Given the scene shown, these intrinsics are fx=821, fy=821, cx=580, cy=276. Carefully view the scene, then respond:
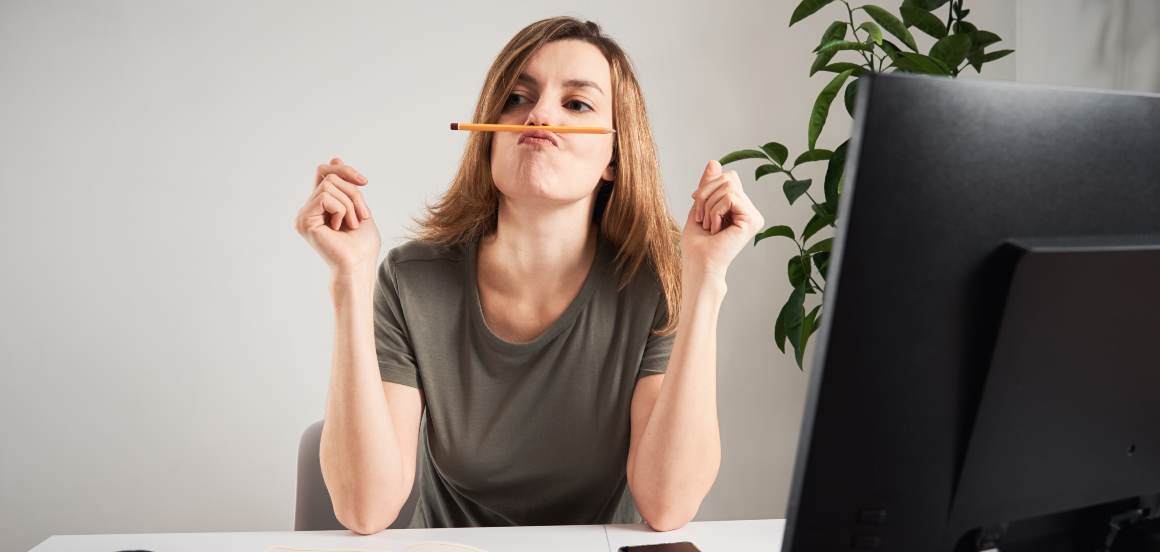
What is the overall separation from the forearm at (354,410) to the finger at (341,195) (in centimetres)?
8

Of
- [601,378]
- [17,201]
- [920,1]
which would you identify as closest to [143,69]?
[17,201]

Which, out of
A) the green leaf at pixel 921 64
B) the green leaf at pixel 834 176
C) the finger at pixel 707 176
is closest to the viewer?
the finger at pixel 707 176

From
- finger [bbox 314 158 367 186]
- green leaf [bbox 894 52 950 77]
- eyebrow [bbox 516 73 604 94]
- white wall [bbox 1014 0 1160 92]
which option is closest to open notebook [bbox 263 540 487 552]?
finger [bbox 314 158 367 186]

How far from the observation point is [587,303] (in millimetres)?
1290

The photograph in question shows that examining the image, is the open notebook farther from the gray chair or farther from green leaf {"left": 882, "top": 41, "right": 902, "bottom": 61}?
green leaf {"left": 882, "top": 41, "right": 902, "bottom": 61}

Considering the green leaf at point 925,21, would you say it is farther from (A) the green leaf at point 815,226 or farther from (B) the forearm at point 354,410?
(B) the forearm at point 354,410

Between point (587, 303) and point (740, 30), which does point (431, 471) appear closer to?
point (587, 303)

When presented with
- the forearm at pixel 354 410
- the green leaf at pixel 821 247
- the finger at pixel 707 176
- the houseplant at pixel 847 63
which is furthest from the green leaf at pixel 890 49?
the forearm at pixel 354 410

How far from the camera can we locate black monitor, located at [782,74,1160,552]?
0.44 meters

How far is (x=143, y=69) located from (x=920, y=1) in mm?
1998

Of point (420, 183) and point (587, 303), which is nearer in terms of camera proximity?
point (587, 303)

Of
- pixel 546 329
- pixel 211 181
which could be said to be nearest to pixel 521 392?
pixel 546 329

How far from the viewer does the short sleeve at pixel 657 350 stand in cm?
125

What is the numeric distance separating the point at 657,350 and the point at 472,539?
43 centimetres
